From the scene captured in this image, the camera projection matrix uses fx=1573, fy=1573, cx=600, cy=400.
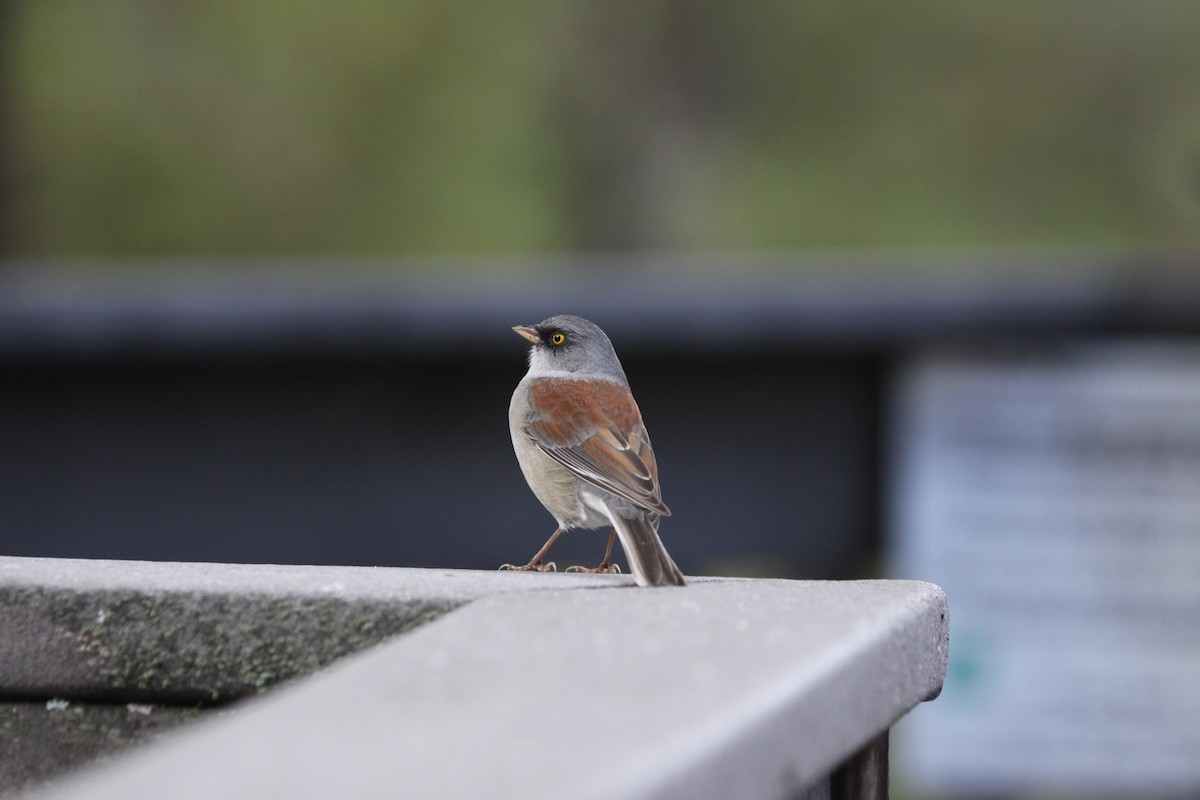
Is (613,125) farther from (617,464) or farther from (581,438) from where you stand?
(617,464)

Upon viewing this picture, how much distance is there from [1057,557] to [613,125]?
14589 mm

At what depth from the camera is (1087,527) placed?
727 cm

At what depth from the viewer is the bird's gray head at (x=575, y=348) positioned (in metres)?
4.72

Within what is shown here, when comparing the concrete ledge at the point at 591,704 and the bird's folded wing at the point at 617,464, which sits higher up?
the concrete ledge at the point at 591,704

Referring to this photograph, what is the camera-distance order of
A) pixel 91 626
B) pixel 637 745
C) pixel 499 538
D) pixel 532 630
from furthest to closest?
pixel 499 538 → pixel 91 626 → pixel 532 630 → pixel 637 745

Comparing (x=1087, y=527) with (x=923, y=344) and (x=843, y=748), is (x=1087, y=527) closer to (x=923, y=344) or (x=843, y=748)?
(x=923, y=344)

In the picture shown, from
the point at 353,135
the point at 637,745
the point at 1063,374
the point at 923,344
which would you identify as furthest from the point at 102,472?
the point at 353,135

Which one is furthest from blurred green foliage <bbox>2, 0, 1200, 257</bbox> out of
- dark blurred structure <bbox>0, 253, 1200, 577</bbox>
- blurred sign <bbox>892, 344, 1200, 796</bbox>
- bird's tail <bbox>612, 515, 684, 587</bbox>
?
bird's tail <bbox>612, 515, 684, 587</bbox>

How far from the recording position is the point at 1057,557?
7.31m

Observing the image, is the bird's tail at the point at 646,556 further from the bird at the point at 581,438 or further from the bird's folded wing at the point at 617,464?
the bird's folded wing at the point at 617,464

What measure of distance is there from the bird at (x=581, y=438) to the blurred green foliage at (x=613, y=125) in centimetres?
1513

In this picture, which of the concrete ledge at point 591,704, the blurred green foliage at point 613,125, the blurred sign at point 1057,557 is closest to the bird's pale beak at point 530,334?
the concrete ledge at point 591,704

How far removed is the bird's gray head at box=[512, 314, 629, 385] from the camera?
4723 millimetres

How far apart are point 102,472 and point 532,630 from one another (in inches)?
220
